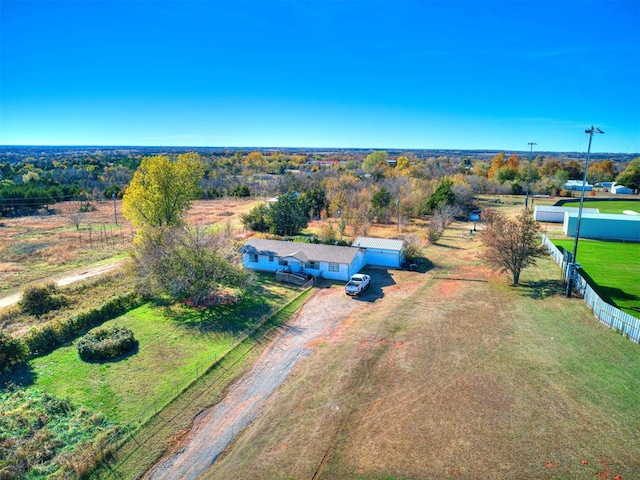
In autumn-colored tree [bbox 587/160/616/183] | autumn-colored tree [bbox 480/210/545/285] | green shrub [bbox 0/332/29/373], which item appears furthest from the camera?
autumn-colored tree [bbox 587/160/616/183]

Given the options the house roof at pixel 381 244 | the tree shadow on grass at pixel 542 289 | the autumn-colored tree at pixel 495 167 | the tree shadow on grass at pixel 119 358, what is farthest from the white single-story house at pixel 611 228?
the autumn-colored tree at pixel 495 167

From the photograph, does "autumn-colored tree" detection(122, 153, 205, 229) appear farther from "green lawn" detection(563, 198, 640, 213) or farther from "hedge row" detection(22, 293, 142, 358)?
"green lawn" detection(563, 198, 640, 213)

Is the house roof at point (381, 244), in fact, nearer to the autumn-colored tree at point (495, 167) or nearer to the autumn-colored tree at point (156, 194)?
the autumn-colored tree at point (156, 194)

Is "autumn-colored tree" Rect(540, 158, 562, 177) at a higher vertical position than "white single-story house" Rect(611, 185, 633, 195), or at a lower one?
higher

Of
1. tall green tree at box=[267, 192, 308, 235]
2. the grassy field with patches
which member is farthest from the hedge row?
tall green tree at box=[267, 192, 308, 235]

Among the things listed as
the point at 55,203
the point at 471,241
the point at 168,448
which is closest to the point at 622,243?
the point at 471,241

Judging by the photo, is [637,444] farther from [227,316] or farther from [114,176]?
[114,176]
